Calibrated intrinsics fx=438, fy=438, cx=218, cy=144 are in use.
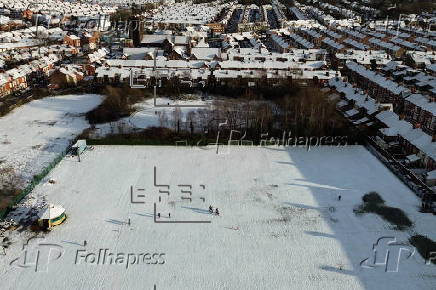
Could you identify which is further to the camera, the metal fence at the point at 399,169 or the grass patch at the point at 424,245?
the metal fence at the point at 399,169

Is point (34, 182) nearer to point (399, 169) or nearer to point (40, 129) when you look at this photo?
point (40, 129)

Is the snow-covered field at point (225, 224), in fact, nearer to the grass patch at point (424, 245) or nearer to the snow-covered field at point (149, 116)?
the grass patch at point (424, 245)

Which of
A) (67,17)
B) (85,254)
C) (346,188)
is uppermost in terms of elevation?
(67,17)

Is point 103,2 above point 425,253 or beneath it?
above

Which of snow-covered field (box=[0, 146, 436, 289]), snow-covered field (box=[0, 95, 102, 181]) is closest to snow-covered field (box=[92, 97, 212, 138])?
snow-covered field (box=[0, 95, 102, 181])

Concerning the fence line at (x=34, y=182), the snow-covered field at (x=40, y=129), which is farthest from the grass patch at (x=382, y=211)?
the snow-covered field at (x=40, y=129)

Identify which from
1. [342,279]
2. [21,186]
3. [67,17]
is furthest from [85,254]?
[67,17]

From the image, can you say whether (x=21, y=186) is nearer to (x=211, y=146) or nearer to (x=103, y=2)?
(x=211, y=146)

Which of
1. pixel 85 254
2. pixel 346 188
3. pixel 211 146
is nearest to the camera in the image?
pixel 85 254
